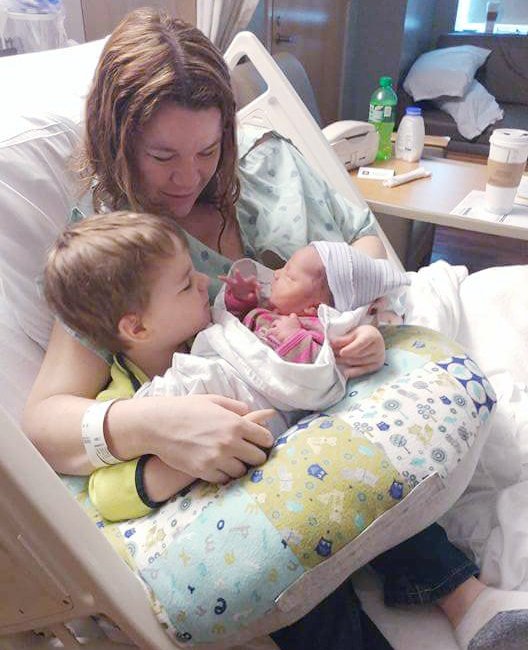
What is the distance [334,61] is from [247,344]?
4117 mm

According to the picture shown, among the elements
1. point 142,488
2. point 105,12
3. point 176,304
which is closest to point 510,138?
point 176,304

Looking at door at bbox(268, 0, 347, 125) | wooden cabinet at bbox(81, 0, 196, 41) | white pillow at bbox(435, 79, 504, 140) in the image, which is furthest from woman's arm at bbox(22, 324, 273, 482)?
white pillow at bbox(435, 79, 504, 140)

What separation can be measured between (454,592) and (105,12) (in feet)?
8.38

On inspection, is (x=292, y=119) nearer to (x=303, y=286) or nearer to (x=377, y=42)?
(x=303, y=286)

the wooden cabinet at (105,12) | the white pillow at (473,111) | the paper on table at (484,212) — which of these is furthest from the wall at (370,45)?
the paper on table at (484,212)

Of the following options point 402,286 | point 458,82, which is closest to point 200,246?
point 402,286

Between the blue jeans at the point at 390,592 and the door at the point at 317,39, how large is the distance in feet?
11.6

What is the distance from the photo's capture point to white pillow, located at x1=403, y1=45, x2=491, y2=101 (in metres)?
4.30

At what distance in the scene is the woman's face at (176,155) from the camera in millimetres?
1003

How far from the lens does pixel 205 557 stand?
2.48 feet

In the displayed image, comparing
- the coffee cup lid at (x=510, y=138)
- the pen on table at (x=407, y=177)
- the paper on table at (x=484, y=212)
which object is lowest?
the pen on table at (x=407, y=177)

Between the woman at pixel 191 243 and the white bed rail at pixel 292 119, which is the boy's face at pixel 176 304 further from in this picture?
the white bed rail at pixel 292 119

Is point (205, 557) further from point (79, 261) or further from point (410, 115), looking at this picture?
point (410, 115)

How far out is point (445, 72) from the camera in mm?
4320
